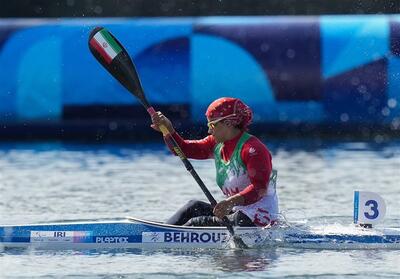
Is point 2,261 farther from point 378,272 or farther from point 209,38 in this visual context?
point 209,38

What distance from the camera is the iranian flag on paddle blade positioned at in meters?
11.6

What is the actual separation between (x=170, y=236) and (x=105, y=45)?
2.20 meters

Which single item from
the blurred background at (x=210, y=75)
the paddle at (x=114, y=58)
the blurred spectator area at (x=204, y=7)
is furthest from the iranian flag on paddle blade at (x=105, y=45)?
the blurred spectator area at (x=204, y=7)

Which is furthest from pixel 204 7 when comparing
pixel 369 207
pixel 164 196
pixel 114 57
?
pixel 369 207

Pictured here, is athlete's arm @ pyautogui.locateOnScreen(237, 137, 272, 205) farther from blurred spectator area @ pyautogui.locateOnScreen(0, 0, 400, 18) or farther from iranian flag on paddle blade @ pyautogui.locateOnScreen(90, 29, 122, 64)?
blurred spectator area @ pyautogui.locateOnScreen(0, 0, 400, 18)

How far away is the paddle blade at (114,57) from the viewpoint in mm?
11633

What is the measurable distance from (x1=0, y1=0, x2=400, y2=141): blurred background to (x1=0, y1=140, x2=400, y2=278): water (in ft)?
2.26

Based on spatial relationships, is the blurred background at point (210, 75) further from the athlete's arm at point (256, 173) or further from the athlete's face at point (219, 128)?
the athlete's arm at point (256, 173)

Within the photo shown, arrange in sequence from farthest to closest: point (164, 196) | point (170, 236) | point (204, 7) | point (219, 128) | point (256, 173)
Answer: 1. point (204, 7)
2. point (164, 196)
3. point (219, 128)
4. point (170, 236)
5. point (256, 173)

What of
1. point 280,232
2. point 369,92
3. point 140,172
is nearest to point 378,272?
point 280,232

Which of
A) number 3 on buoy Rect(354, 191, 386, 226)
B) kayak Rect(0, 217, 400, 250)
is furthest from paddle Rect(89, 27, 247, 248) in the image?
number 3 on buoy Rect(354, 191, 386, 226)

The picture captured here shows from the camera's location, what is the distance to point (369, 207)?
10570 mm

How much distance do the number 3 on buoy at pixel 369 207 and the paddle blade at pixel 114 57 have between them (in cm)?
237

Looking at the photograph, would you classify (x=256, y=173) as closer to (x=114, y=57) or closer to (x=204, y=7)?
(x=114, y=57)
